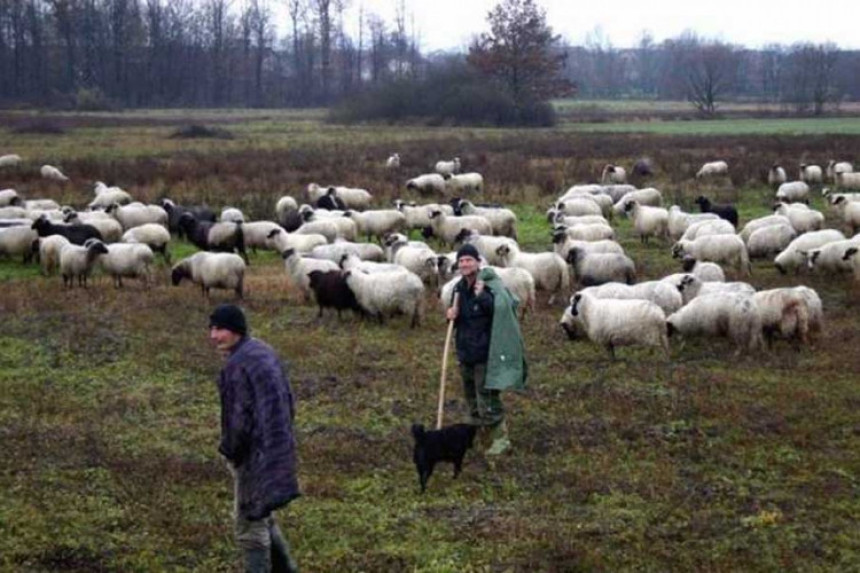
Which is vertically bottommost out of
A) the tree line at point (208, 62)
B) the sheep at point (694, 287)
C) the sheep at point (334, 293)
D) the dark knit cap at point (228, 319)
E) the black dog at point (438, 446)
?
the black dog at point (438, 446)

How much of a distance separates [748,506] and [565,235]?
40.6 ft

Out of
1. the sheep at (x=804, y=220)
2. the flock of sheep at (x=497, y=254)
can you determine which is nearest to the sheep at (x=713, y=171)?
the flock of sheep at (x=497, y=254)

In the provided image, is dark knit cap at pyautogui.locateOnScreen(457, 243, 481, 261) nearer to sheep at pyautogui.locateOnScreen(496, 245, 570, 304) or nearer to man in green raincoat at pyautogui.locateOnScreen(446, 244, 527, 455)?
man in green raincoat at pyautogui.locateOnScreen(446, 244, 527, 455)

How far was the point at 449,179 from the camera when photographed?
35.2m

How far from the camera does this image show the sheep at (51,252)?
2128cm

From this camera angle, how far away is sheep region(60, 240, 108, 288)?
19906mm

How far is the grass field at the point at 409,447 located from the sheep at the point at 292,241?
67.2 inches

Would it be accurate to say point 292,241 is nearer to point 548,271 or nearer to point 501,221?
point 501,221

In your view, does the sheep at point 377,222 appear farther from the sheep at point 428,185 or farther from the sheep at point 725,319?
the sheep at point 725,319

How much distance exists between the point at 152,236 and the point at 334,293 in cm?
770

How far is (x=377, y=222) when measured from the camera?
25.7 meters

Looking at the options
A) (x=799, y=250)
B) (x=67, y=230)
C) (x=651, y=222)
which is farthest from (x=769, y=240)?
(x=67, y=230)

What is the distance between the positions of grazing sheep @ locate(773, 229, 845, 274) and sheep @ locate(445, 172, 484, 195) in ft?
52.8

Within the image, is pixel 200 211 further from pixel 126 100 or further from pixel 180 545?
pixel 126 100
